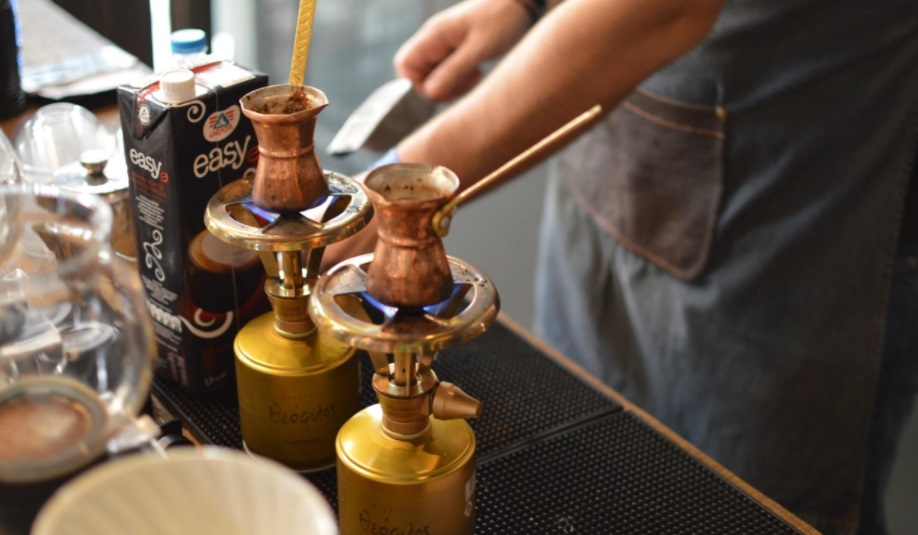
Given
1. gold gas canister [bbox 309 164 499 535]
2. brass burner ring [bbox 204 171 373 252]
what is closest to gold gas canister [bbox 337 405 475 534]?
gold gas canister [bbox 309 164 499 535]

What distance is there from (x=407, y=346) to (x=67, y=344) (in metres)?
0.18

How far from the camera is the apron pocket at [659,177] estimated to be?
1.21 metres

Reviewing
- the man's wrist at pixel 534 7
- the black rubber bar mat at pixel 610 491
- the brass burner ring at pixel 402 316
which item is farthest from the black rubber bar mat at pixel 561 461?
the man's wrist at pixel 534 7

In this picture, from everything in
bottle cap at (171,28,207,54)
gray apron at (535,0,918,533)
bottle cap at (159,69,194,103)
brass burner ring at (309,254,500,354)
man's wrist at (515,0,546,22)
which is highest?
bottle cap at (159,69,194,103)

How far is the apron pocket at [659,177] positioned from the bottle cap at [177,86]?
0.69 metres

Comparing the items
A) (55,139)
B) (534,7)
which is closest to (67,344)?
(55,139)

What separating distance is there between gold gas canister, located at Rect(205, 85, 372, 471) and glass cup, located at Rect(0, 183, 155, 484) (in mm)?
118

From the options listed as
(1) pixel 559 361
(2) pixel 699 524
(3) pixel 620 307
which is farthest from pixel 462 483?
(3) pixel 620 307

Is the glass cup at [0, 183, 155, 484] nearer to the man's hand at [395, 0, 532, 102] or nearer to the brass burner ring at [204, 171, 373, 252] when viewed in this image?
the brass burner ring at [204, 171, 373, 252]

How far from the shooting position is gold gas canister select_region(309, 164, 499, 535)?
527mm

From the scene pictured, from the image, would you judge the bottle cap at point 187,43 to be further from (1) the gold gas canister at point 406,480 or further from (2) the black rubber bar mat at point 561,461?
(1) the gold gas canister at point 406,480

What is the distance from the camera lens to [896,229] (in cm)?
113

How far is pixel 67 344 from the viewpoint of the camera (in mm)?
519

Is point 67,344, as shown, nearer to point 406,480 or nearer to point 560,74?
point 406,480
